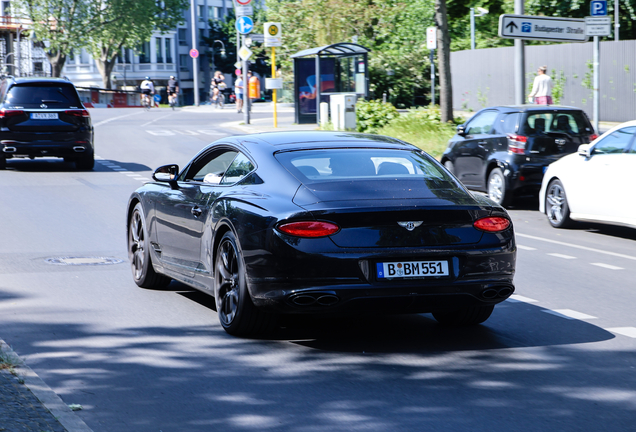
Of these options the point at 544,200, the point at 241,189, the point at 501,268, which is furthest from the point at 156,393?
the point at 544,200

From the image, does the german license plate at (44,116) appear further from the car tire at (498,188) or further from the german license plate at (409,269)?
the german license plate at (409,269)

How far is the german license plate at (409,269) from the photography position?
6.12m

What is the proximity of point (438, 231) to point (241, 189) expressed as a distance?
1.40 meters

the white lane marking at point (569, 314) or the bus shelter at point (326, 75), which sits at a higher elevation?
the bus shelter at point (326, 75)

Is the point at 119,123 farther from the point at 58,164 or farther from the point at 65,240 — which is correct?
the point at 65,240

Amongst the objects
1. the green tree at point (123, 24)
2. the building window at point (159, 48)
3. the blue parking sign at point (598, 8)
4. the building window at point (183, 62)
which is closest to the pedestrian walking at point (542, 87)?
the blue parking sign at point (598, 8)

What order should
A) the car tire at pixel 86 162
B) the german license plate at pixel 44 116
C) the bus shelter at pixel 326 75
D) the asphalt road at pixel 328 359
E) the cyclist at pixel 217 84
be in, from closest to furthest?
the asphalt road at pixel 328 359 → the german license plate at pixel 44 116 → the car tire at pixel 86 162 → the bus shelter at pixel 326 75 → the cyclist at pixel 217 84

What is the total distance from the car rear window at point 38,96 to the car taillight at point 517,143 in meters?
9.39

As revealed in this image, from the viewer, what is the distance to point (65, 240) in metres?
11.5

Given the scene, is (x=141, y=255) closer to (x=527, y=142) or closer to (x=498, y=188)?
(x=527, y=142)

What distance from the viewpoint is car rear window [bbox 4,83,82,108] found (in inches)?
801

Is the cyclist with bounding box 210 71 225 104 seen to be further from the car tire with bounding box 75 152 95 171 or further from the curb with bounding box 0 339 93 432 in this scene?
the curb with bounding box 0 339 93 432

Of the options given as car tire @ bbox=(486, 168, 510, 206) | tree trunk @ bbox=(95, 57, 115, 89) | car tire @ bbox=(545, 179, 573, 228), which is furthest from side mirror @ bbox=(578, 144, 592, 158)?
tree trunk @ bbox=(95, 57, 115, 89)

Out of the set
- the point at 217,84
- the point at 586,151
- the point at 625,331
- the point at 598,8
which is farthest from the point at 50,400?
the point at 217,84
